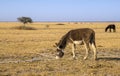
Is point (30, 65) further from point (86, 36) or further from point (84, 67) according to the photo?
point (86, 36)

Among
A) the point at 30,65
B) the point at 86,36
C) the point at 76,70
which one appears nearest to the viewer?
the point at 76,70

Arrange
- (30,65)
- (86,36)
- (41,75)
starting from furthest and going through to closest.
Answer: (86,36)
(30,65)
(41,75)

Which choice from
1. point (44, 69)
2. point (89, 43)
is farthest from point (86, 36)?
point (44, 69)

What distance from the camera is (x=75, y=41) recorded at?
16297 millimetres

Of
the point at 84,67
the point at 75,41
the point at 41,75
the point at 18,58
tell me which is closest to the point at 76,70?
the point at 84,67

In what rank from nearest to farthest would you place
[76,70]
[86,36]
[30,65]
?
[76,70]
[30,65]
[86,36]

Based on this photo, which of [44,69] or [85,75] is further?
[44,69]

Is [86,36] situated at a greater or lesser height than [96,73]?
greater

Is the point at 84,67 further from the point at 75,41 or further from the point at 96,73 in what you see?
the point at 75,41

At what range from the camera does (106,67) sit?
13.5 meters

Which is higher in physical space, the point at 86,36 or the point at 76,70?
the point at 86,36

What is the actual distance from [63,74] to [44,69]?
153 cm

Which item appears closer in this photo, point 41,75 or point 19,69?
point 41,75

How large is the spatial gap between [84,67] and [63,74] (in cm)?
207
